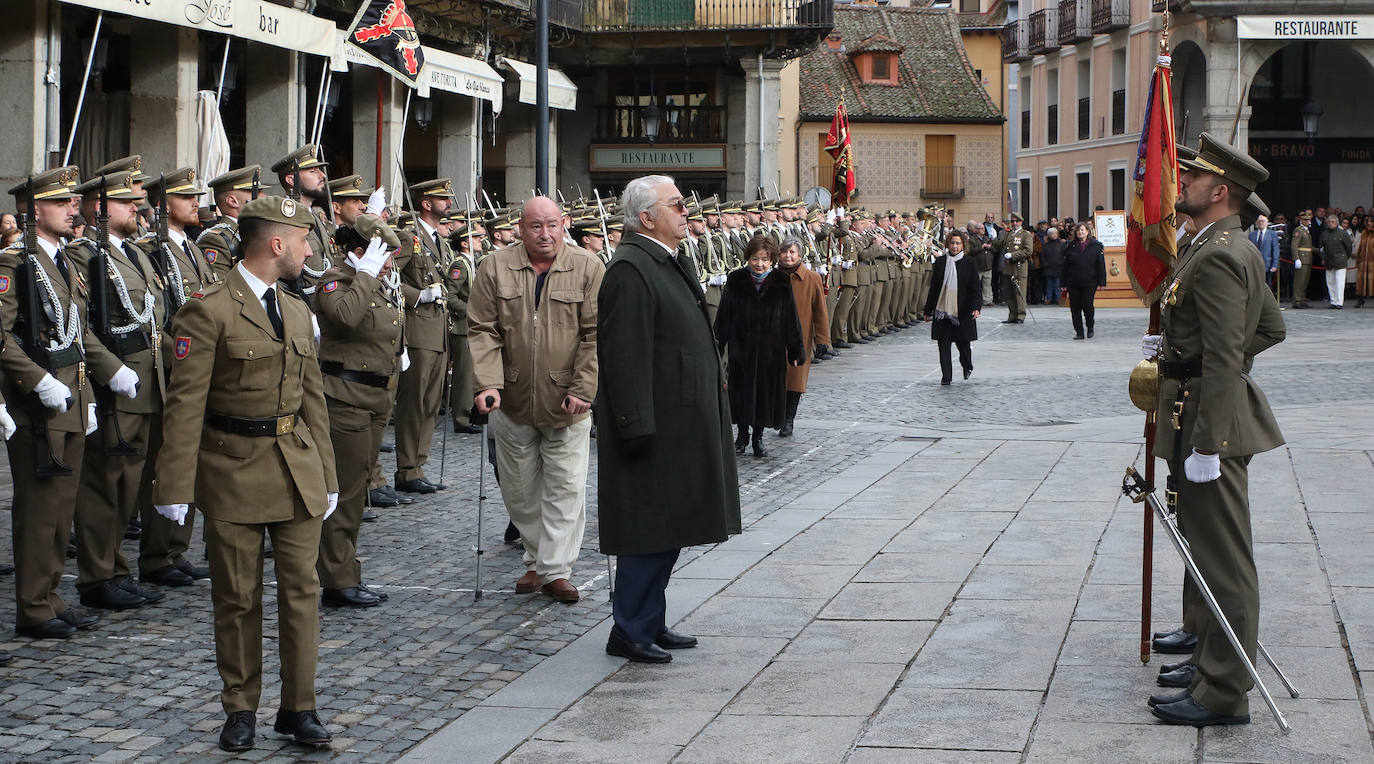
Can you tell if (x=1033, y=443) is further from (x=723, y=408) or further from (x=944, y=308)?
(x=723, y=408)

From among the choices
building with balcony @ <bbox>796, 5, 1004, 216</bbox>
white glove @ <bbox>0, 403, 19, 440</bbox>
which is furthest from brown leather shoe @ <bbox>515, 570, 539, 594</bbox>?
building with balcony @ <bbox>796, 5, 1004, 216</bbox>

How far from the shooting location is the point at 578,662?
6.95 metres

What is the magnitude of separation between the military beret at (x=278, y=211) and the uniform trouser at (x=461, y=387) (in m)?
8.56

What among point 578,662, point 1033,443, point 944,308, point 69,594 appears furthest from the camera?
point 944,308

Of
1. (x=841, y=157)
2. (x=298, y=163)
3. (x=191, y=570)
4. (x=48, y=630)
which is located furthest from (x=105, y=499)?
(x=841, y=157)

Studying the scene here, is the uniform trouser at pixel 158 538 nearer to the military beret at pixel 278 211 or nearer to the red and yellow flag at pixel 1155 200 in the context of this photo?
the military beret at pixel 278 211

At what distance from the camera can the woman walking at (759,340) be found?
Answer: 1351 centimetres

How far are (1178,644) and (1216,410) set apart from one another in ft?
4.44

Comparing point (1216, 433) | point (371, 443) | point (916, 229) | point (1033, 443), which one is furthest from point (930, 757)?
point (916, 229)

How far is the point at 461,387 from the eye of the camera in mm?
→ 14719

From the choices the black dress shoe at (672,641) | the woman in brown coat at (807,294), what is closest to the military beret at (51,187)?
the black dress shoe at (672,641)

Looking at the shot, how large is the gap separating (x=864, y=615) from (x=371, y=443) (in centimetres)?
265

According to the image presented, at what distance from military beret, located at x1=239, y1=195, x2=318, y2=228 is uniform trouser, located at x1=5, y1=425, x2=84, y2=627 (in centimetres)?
223

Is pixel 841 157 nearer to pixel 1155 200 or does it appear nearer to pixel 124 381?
pixel 124 381
